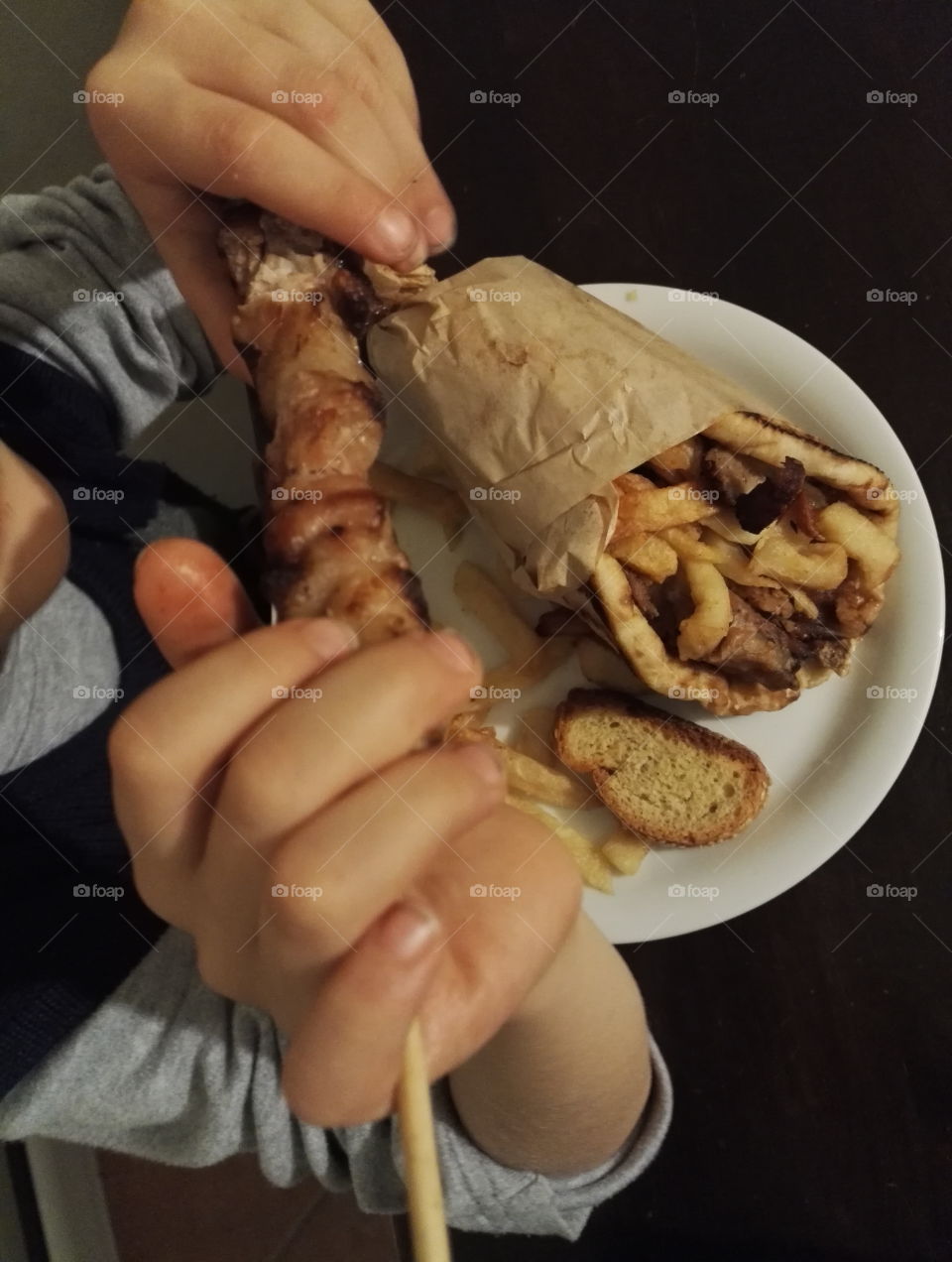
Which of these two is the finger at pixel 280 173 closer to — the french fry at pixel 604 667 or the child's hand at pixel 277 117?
the child's hand at pixel 277 117

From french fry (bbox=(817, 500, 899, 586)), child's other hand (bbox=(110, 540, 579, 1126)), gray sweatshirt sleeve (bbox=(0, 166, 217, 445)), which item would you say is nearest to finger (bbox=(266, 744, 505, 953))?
child's other hand (bbox=(110, 540, 579, 1126))

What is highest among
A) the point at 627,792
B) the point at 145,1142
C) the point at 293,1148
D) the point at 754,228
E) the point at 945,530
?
the point at 754,228

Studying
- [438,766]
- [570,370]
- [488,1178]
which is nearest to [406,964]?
[438,766]

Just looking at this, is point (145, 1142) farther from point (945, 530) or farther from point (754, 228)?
point (754, 228)

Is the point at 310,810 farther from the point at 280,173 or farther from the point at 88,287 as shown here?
the point at 88,287

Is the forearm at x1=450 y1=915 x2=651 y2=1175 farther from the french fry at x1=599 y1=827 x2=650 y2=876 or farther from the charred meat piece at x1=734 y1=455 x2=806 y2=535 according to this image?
the charred meat piece at x1=734 y1=455 x2=806 y2=535

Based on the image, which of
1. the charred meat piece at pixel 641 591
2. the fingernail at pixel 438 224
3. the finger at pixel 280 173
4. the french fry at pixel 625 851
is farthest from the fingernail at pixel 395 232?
the french fry at pixel 625 851
